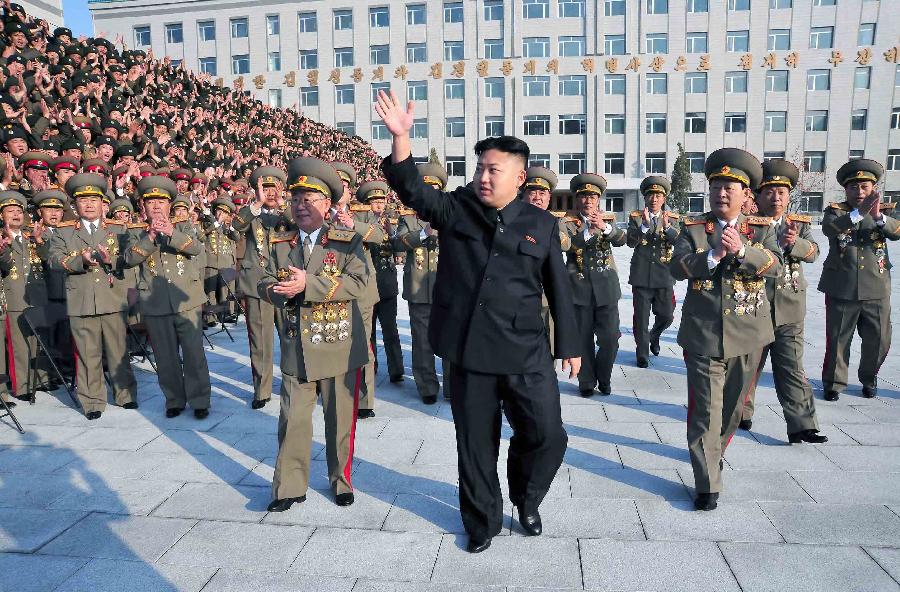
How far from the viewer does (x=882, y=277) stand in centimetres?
546

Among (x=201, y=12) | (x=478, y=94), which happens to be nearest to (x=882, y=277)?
(x=478, y=94)

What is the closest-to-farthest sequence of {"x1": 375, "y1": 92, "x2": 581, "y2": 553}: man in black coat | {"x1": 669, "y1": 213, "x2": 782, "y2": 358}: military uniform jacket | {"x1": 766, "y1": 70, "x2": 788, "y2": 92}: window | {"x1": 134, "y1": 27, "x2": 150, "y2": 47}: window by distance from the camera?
1. {"x1": 375, "y1": 92, "x2": 581, "y2": 553}: man in black coat
2. {"x1": 669, "y1": 213, "x2": 782, "y2": 358}: military uniform jacket
3. {"x1": 766, "y1": 70, "x2": 788, "y2": 92}: window
4. {"x1": 134, "y1": 27, "x2": 150, "y2": 47}: window

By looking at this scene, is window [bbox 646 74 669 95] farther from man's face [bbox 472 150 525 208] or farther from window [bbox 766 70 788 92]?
man's face [bbox 472 150 525 208]

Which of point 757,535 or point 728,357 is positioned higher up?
point 728,357

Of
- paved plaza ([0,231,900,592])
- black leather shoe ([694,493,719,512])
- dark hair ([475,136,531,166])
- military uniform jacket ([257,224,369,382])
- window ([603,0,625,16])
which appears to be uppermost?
window ([603,0,625,16])

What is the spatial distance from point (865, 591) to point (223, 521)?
3.40m

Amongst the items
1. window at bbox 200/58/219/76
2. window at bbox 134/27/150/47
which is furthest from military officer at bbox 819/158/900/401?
window at bbox 134/27/150/47

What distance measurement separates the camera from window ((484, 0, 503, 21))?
41.9 meters

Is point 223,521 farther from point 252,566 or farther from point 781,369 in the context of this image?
point 781,369

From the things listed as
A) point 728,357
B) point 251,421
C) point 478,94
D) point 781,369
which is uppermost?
point 478,94

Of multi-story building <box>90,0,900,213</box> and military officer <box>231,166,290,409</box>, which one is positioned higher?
multi-story building <box>90,0,900,213</box>

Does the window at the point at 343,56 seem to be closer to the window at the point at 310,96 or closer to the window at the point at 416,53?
the window at the point at 310,96

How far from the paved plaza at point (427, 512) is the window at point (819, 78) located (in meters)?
43.6

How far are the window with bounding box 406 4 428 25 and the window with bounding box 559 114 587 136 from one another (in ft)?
41.6
